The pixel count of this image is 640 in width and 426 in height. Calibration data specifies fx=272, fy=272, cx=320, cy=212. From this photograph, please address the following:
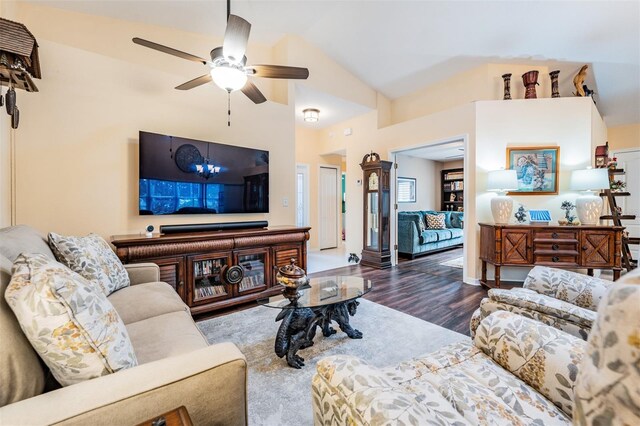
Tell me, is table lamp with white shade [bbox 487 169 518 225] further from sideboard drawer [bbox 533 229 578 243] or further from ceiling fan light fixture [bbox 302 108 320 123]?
ceiling fan light fixture [bbox 302 108 320 123]

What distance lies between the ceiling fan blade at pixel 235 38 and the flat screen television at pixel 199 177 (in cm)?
127

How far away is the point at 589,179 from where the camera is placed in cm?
324

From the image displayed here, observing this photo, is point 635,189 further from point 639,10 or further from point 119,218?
point 119,218

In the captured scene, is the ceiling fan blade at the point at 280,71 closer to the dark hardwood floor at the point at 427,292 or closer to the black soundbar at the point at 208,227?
the black soundbar at the point at 208,227

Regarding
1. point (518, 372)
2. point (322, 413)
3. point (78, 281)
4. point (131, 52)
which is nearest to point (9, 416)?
point (78, 281)

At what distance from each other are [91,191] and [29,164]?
0.46 meters

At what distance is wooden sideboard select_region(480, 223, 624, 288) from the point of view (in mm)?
3146

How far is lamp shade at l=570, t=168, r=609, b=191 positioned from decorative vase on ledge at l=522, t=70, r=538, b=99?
114 centimetres

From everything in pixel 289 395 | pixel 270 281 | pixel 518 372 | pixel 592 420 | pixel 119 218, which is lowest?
pixel 289 395

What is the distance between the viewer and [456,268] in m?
4.62

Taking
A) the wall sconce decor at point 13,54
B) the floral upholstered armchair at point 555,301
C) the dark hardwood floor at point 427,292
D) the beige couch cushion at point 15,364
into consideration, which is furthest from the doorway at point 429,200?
the wall sconce decor at point 13,54

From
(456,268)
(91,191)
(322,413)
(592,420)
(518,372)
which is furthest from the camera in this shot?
(456,268)

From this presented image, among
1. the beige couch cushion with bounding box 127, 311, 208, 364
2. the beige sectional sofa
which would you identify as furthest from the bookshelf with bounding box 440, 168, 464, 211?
the beige sectional sofa

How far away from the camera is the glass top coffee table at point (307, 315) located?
6.25 feet
